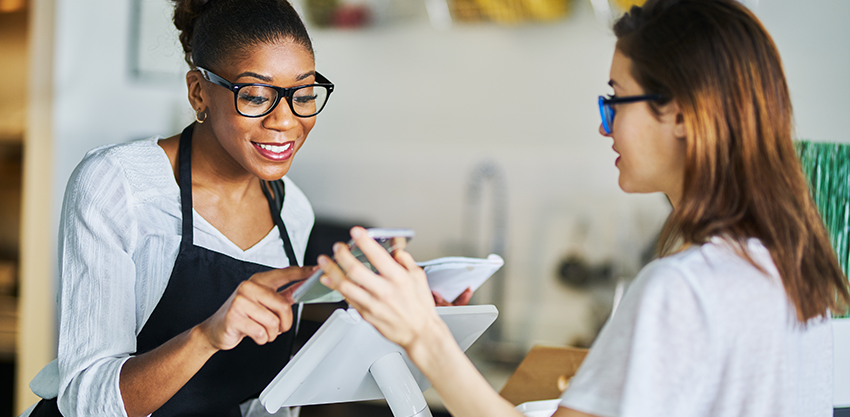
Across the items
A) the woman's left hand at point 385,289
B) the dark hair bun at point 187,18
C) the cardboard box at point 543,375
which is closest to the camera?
the woman's left hand at point 385,289

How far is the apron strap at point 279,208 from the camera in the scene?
1.37 m

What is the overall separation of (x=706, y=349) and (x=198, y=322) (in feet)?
3.05

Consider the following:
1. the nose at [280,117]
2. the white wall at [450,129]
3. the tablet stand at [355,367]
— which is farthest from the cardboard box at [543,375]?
the white wall at [450,129]

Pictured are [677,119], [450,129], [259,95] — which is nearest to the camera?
[677,119]

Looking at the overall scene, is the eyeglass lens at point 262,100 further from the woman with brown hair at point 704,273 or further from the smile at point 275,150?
the woman with brown hair at point 704,273

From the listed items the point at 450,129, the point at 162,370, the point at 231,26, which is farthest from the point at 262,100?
the point at 450,129

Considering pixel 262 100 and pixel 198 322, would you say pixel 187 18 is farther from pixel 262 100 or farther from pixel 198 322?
pixel 198 322

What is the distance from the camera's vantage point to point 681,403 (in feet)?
2.35

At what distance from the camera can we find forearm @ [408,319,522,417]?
2.48 ft

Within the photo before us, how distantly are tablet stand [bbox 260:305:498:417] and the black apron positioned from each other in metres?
0.36

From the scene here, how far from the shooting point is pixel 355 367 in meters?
0.93

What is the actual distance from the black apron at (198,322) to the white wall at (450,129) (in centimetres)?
182

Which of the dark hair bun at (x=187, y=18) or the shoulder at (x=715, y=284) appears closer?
the shoulder at (x=715, y=284)

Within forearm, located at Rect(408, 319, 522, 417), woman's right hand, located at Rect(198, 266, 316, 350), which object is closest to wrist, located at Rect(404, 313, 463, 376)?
forearm, located at Rect(408, 319, 522, 417)
